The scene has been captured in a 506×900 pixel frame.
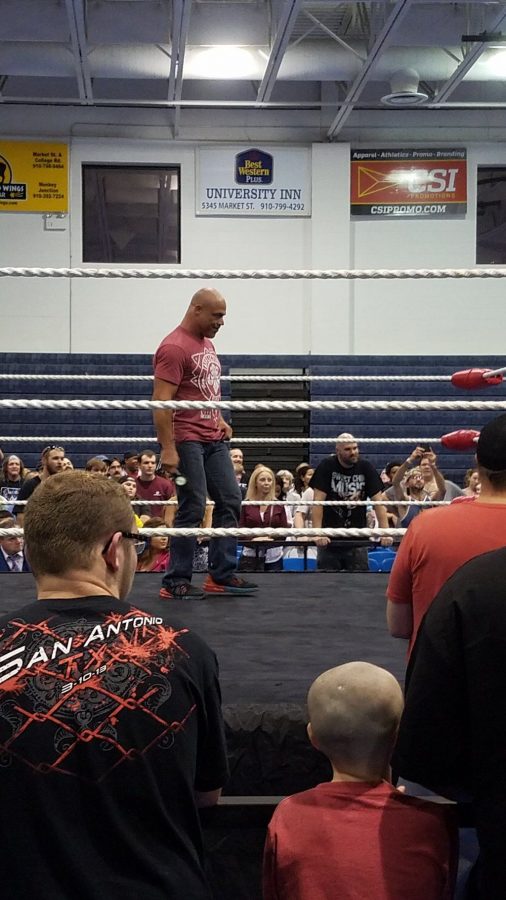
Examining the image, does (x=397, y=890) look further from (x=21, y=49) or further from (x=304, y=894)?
(x=21, y=49)

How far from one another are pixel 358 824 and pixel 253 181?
30.1 feet

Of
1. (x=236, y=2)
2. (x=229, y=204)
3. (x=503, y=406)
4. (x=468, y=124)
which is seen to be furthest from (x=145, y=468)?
(x=468, y=124)

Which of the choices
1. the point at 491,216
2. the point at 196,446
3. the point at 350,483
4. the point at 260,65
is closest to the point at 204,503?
the point at 196,446

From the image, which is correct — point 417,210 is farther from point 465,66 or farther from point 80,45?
point 80,45

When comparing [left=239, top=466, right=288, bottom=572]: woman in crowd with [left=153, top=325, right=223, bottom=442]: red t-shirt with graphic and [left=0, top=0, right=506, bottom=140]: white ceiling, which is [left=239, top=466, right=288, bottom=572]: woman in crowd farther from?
[left=0, top=0, right=506, bottom=140]: white ceiling

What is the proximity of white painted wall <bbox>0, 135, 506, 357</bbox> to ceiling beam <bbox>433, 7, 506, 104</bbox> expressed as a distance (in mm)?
1082

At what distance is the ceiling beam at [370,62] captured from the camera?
7137 millimetres

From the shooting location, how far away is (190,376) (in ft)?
9.92

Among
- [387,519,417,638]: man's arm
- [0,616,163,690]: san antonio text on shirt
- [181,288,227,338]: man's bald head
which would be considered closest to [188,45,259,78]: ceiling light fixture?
[181,288,227,338]: man's bald head

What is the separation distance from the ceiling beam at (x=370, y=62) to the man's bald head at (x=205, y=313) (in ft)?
16.3

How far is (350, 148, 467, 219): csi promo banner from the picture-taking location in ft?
32.1

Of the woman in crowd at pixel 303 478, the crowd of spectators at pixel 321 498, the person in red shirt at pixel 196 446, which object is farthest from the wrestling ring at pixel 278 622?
the woman in crowd at pixel 303 478

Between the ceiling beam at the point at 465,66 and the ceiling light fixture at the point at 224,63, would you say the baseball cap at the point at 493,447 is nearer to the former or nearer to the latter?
the ceiling beam at the point at 465,66

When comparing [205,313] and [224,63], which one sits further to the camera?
[224,63]
